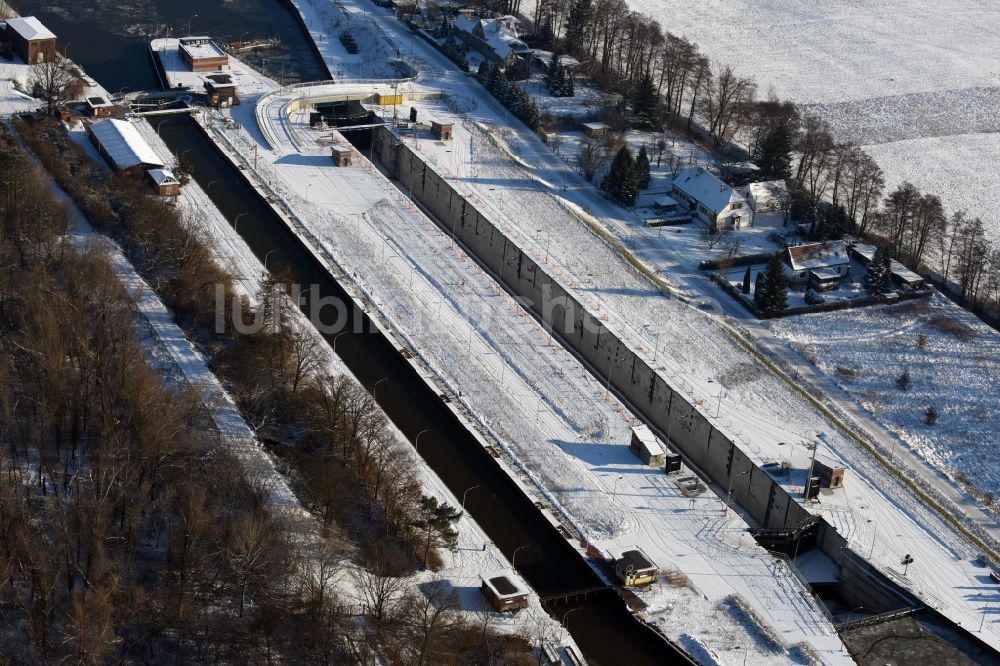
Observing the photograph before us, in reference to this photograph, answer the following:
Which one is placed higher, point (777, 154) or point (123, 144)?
point (777, 154)

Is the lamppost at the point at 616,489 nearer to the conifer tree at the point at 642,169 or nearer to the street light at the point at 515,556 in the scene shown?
the street light at the point at 515,556

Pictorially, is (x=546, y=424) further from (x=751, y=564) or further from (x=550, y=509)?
(x=751, y=564)

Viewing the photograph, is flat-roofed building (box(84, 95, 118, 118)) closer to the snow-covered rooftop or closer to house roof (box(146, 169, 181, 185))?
house roof (box(146, 169, 181, 185))

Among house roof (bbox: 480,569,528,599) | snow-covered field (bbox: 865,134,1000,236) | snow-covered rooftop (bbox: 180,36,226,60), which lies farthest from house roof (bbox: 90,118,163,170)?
snow-covered field (bbox: 865,134,1000,236)

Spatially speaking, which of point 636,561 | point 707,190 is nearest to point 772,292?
point 707,190

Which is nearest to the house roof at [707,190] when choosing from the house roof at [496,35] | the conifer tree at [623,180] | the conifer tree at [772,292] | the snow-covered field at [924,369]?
the conifer tree at [623,180]

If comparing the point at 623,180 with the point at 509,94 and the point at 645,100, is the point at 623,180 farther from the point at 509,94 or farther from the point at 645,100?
the point at 509,94

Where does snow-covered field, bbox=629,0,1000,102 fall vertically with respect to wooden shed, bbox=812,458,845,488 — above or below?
above
